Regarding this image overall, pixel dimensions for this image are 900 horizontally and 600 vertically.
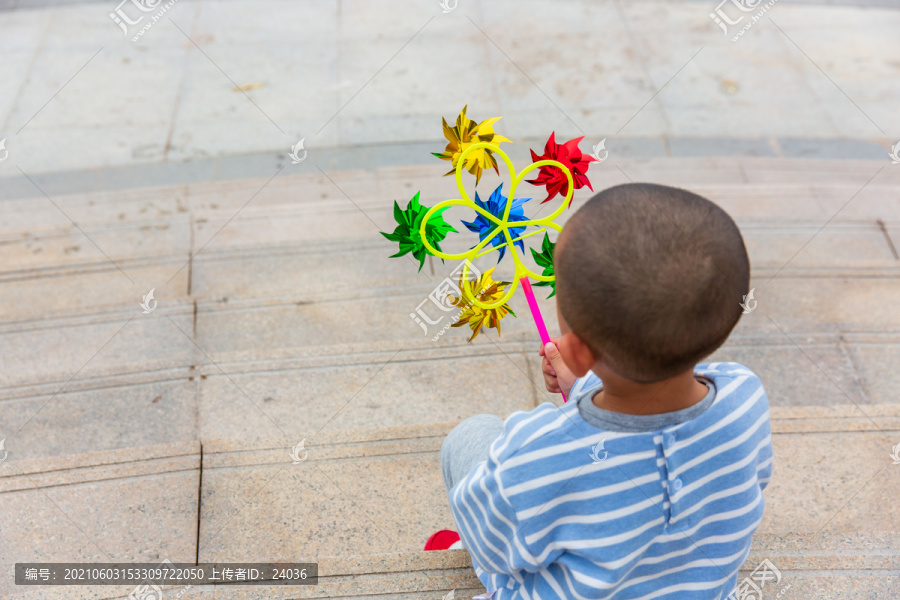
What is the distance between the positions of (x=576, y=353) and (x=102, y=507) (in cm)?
189

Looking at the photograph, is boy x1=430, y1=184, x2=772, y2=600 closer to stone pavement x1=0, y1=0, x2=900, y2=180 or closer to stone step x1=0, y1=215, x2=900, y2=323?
stone step x1=0, y1=215, x2=900, y2=323

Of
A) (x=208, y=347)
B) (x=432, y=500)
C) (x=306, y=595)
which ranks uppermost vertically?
(x=306, y=595)

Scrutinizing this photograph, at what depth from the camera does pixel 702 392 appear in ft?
4.30

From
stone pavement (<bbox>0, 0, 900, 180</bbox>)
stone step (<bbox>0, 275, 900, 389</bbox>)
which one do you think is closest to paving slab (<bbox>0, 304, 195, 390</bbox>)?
stone step (<bbox>0, 275, 900, 389</bbox>)

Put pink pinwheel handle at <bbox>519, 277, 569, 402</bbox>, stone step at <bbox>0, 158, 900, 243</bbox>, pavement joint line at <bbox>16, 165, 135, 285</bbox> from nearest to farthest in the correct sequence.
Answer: pink pinwheel handle at <bbox>519, 277, 569, 402</bbox>
pavement joint line at <bbox>16, 165, 135, 285</bbox>
stone step at <bbox>0, 158, 900, 243</bbox>

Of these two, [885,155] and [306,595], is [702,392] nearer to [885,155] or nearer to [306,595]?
[306,595]

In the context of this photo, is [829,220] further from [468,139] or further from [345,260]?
[468,139]

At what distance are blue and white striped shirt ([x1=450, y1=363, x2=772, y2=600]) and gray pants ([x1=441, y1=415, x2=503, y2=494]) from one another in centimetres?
39

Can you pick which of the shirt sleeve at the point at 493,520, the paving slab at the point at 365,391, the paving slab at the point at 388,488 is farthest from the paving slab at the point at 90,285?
the shirt sleeve at the point at 493,520

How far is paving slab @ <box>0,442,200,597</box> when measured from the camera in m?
2.28

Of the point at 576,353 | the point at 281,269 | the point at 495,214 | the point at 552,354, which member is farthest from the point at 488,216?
the point at 281,269

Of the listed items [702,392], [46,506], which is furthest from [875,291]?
[46,506]

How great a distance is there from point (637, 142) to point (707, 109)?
83cm

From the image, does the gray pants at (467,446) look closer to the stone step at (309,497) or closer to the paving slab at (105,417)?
the stone step at (309,497)
